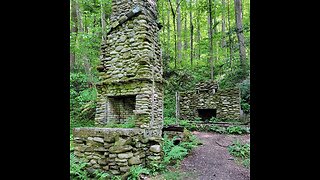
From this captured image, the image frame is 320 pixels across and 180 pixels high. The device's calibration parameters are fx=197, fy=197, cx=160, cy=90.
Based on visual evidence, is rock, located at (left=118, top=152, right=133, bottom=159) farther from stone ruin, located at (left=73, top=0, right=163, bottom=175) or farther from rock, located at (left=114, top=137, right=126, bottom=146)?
stone ruin, located at (left=73, top=0, right=163, bottom=175)

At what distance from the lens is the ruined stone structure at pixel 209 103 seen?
12656 millimetres

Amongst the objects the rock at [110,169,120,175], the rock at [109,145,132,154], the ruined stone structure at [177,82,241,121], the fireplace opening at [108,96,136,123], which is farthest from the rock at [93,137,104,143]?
the ruined stone structure at [177,82,241,121]

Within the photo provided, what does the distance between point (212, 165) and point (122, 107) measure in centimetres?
446

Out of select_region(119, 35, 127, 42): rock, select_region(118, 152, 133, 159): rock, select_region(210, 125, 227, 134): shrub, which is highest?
select_region(119, 35, 127, 42): rock

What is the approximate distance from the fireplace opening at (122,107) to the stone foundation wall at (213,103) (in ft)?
20.7

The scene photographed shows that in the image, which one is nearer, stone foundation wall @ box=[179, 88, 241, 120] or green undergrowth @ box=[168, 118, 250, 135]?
green undergrowth @ box=[168, 118, 250, 135]

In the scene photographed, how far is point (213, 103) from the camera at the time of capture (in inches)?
524

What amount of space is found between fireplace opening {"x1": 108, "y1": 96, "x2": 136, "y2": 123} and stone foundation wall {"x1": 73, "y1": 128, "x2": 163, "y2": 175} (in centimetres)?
293

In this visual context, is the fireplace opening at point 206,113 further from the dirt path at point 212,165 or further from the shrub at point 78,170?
the shrub at point 78,170

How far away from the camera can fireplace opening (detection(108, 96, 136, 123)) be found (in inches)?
334

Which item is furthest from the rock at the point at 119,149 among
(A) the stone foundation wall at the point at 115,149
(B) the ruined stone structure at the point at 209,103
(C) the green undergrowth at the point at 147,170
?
(B) the ruined stone structure at the point at 209,103

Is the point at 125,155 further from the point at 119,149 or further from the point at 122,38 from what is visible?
the point at 122,38

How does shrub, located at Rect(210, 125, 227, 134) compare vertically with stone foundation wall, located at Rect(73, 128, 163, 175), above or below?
below
